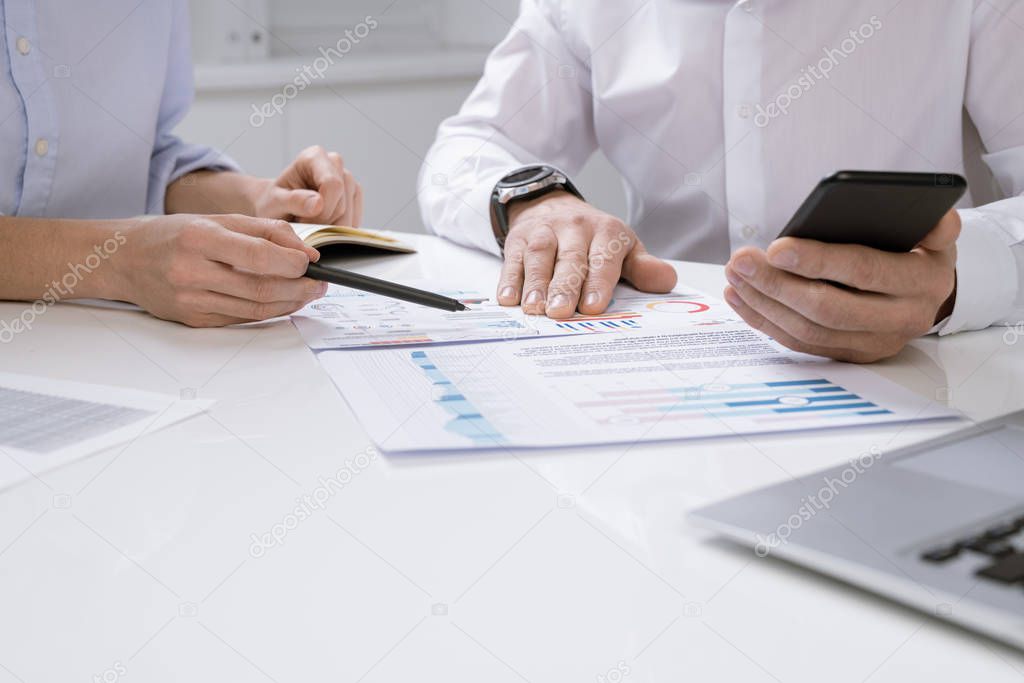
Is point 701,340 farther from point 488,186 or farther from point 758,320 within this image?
point 488,186

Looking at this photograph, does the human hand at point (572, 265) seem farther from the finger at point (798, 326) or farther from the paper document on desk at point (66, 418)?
the paper document on desk at point (66, 418)

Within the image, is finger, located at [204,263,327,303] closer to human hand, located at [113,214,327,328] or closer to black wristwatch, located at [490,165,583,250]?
human hand, located at [113,214,327,328]

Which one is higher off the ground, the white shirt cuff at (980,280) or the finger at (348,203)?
the white shirt cuff at (980,280)

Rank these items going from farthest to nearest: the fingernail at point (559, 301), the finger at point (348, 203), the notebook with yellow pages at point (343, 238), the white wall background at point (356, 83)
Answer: the white wall background at point (356, 83)
the finger at point (348, 203)
the notebook with yellow pages at point (343, 238)
the fingernail at point (559, 301)

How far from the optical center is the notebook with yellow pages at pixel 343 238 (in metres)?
1.07

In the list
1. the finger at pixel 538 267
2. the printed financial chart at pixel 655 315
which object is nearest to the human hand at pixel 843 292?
the printed financial chart at pixel 655 315

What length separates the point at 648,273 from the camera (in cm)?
100

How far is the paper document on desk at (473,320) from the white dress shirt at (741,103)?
0.25 m

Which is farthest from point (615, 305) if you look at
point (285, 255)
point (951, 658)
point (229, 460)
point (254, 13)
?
point (254, 13)

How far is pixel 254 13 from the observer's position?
3.05 m

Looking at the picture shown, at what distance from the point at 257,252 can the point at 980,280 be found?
632 millimetres

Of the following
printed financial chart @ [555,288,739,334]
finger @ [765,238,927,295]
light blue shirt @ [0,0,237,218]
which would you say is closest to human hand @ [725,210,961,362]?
finger @ [765,238,927,295]

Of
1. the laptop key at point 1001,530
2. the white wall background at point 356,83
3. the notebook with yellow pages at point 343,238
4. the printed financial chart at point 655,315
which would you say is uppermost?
the laptop key at point 1001,530

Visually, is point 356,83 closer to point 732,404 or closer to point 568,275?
point 568,275
